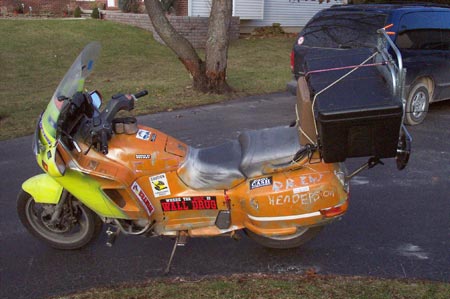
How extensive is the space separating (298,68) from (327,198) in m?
5.09

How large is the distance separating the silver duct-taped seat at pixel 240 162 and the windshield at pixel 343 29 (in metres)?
4.17

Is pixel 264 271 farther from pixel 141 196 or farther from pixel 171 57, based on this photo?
pixel 171 57

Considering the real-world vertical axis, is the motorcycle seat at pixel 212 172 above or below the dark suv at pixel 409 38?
below

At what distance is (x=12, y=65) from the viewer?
44.8 ft

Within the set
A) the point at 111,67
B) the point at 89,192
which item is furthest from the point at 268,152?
the point at 111,67

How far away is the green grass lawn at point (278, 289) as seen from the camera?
132 inches

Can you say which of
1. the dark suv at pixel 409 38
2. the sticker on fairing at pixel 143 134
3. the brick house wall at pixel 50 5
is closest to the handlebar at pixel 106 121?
the sticker on fairing at pixel 143 134

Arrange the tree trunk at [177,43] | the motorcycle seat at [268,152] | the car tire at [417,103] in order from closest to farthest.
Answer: the motorcycle seat at [268,152]
the car tire at [417,103]
the tree trunk at [177,43]

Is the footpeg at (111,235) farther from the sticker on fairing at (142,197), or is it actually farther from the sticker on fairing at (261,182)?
the sticker on fairing at (261,182)

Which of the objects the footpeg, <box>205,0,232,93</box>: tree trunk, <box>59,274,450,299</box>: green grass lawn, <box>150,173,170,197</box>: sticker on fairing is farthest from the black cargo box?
<box>205,0,232,93</box>: tree trunk

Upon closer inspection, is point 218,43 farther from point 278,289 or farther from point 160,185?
point 278,289

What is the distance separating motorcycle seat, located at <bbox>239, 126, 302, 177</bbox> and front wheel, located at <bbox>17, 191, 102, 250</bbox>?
1295 mm

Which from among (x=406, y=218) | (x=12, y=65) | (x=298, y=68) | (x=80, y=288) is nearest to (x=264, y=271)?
(x=80, y=288)

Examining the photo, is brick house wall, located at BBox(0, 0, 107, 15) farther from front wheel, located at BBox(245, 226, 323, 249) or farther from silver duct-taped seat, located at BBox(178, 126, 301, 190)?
front wheel, located at BBox(245, 226, 323, 249)
